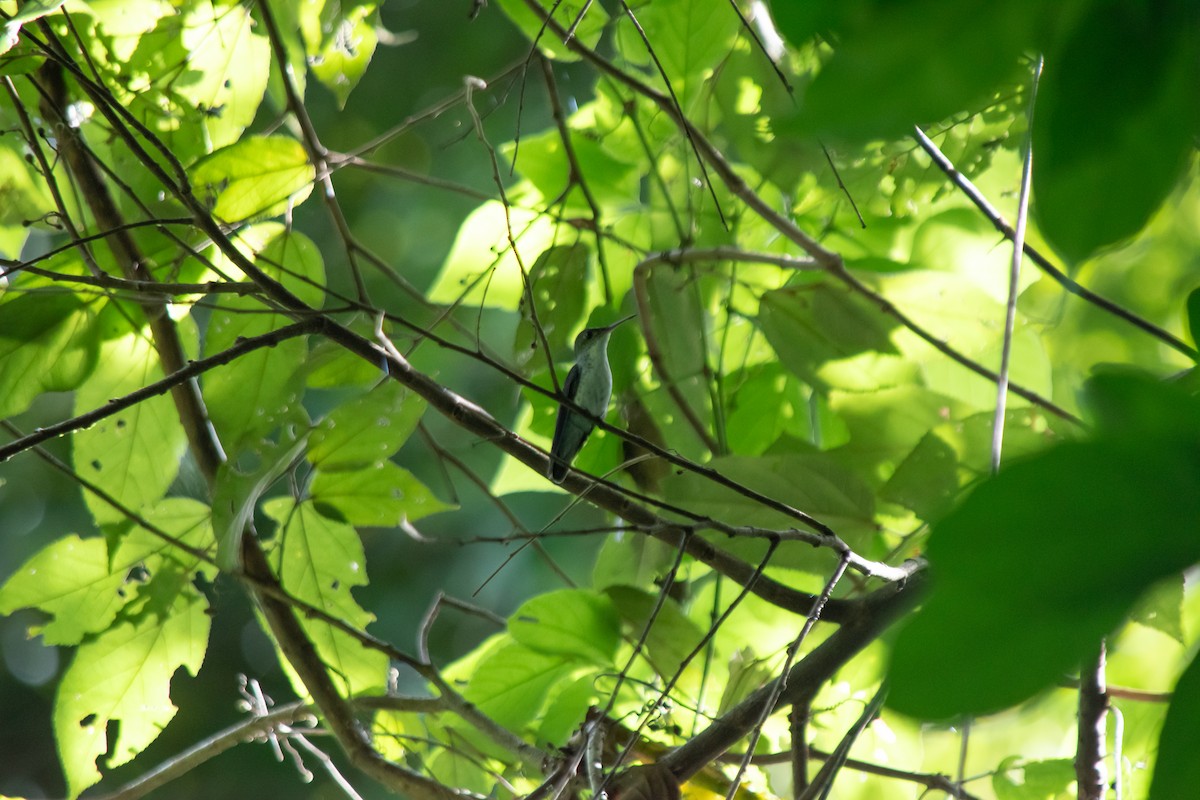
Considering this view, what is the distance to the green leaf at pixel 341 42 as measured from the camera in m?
1.36

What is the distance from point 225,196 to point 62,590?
22.5 inches

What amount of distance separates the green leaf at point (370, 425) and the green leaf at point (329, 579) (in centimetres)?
18

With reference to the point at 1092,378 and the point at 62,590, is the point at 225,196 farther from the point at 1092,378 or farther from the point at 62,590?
the point at 1092,378

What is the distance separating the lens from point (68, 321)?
1.21m

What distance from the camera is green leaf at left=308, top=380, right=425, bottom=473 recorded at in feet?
3.53

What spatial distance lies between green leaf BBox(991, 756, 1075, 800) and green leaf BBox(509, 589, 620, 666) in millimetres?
506

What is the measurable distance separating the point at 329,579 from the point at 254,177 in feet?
1.76

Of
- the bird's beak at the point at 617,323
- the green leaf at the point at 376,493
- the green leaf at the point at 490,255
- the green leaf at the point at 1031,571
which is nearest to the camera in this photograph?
the green leaf at the point at 1031,571

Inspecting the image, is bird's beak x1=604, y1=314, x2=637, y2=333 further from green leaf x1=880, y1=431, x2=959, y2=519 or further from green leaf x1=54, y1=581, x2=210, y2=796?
green leaf x1=54, y1=581, x2=210, y2=796

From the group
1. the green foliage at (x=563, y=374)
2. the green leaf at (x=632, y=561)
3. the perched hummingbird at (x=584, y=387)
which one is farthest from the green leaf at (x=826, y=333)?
the perched hummingbird at (x=584, y=387)

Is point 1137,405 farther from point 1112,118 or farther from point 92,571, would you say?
point 92,571

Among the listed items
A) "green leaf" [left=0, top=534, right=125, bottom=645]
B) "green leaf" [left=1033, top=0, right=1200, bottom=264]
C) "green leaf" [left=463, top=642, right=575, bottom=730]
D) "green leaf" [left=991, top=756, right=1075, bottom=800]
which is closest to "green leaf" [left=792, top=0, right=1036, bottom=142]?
"green leaf" [left=1033, top=0, right=1200, bottom=264]

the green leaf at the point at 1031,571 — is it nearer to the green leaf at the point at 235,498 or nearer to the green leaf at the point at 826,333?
the green leaf at the point at 235,498

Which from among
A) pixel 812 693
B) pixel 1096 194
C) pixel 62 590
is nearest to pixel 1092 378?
pixel 1096 194
